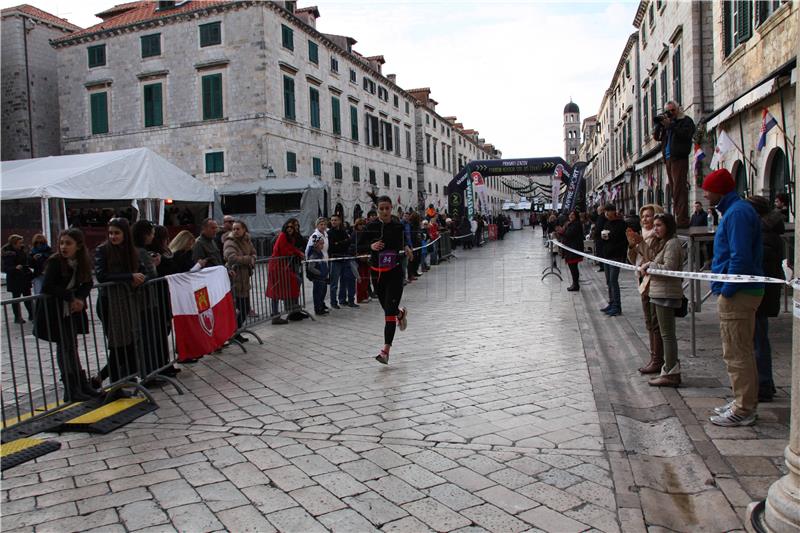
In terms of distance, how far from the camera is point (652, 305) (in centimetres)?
572

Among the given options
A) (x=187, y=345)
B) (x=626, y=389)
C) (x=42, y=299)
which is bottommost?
(x=626, y=389)

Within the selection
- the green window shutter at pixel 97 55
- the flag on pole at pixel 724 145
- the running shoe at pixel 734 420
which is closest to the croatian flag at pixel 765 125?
the flag on pole at pixel 724 145

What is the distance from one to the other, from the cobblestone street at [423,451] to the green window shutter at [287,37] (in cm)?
2377

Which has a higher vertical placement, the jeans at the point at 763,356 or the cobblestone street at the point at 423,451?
the jeans at the point at 763,356

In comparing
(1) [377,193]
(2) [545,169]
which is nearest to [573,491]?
(2) [545,169]

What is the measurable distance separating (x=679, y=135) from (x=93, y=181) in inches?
617

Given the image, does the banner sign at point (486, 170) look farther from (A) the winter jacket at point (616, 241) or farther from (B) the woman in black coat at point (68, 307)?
(B) the woman in black coat at point (68, 307)

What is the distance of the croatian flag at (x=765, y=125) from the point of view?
11086 millimetres

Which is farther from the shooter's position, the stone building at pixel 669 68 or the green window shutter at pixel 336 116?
the green window shutter at pixel 336 116

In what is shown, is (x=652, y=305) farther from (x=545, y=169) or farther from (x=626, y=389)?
(x=545, y=169)

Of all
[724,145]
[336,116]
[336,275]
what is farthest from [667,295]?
[336,116]

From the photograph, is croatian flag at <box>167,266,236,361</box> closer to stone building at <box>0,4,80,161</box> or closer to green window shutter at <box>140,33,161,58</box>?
green window shutter at <box>140,33,161,58</box>

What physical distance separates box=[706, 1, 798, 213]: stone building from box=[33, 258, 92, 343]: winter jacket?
34.0ft

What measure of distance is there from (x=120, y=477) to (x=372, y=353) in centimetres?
369
